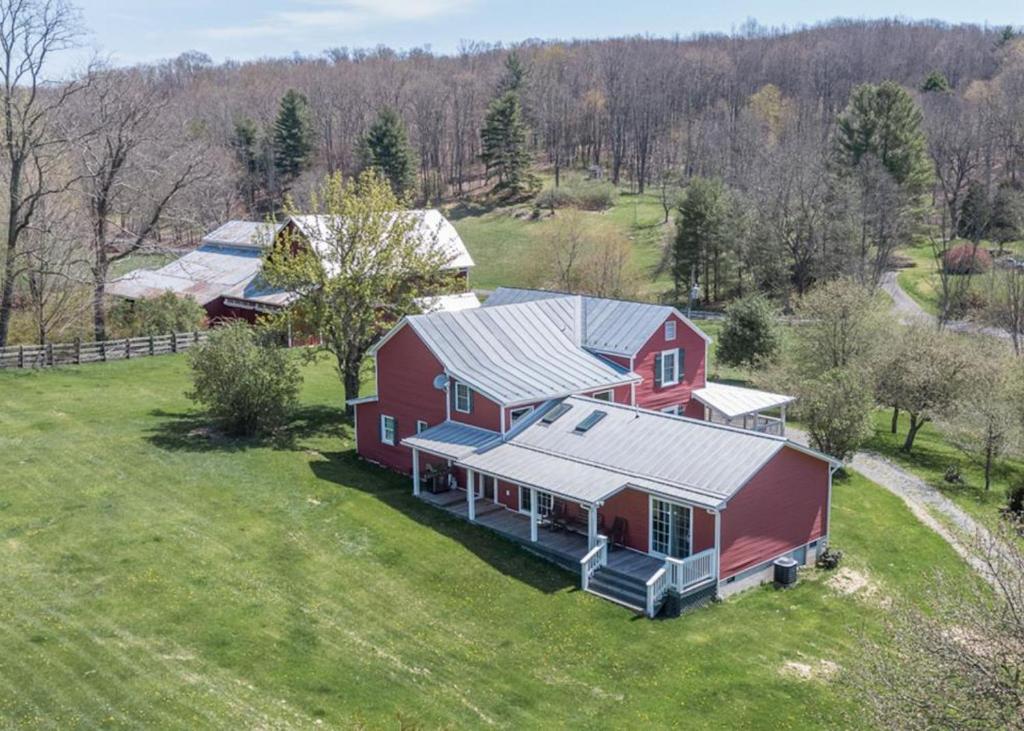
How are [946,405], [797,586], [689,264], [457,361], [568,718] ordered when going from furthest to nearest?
[689,264] < [946,405] < [457,361] < [797,586] < [568,718]

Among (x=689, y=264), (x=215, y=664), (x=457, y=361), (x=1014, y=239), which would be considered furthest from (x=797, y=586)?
(x=1014, y=239)

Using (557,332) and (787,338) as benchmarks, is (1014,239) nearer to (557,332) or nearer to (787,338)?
(787,338)

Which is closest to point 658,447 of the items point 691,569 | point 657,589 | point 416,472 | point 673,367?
point 691,569

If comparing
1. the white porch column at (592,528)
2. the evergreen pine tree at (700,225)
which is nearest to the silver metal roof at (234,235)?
the evergreen pine tree at (700,225)

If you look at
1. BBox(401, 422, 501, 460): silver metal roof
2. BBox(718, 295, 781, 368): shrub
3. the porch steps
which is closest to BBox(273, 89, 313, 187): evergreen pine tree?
BBox(718, 295, 781, 368): shrub

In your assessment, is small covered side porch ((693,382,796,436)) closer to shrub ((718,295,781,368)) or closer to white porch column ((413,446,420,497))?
shrub ((718,295,781,368))
